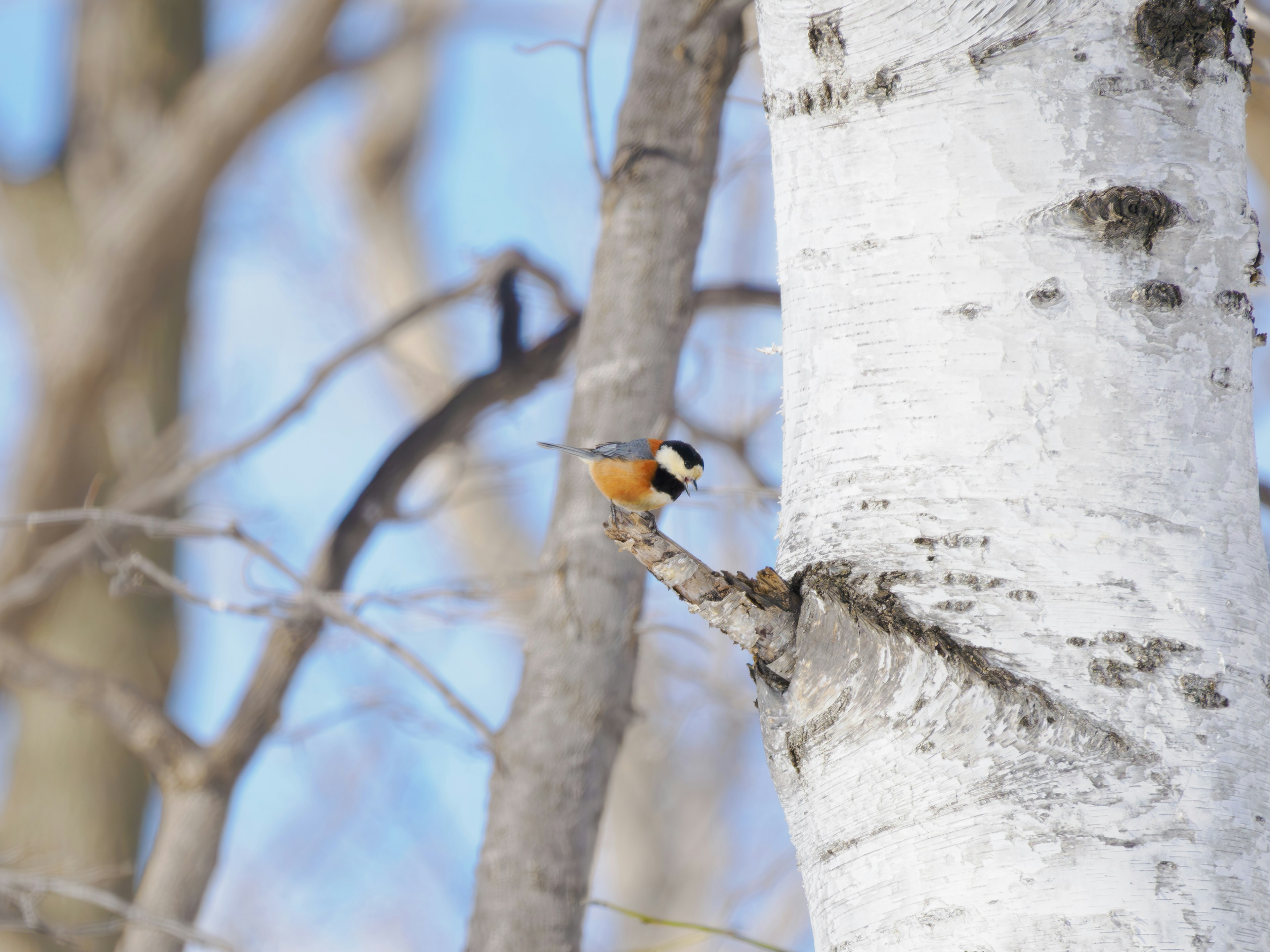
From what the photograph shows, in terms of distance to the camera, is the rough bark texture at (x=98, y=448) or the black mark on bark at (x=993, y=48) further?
the rough bark texture at (x=98, y=448)

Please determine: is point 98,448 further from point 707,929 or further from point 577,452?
point 707,929

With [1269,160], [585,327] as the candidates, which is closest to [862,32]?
[585,327]

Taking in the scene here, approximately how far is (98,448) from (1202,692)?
16.7 feet

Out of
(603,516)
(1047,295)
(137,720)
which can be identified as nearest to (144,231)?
(137,720)

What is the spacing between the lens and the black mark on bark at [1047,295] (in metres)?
1.04

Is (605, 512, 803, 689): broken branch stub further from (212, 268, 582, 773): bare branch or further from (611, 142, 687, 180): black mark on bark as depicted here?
(212, 268, 582, 773): bare branch

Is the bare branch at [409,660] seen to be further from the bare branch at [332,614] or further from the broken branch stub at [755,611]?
the broken branch stub at [755,611]

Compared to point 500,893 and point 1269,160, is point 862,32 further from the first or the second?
point 1269,160

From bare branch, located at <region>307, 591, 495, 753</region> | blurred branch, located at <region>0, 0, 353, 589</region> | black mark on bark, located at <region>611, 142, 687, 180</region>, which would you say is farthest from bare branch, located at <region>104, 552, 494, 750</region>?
blurred branch, located at <region>0, 0, 353, 589</region>

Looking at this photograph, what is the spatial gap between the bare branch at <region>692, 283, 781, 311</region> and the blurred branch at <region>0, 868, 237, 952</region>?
6.80 feet

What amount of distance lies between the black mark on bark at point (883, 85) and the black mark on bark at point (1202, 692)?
687mm

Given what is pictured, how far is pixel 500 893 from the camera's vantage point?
7.33ft

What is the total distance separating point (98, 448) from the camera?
194 inches

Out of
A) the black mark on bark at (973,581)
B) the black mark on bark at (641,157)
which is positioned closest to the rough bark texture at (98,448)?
the black mark on bark at (641,157)
